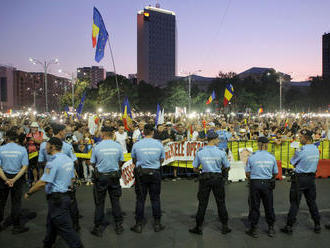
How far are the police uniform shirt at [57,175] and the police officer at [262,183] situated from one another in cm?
311

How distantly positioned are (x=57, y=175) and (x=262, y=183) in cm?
337

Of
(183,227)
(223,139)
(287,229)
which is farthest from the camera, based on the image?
(223,139)

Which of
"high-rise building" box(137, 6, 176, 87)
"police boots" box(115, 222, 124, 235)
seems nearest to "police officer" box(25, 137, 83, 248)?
"police boots" box(115, 222, 124, 235)

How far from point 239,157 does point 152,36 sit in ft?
529

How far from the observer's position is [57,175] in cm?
416

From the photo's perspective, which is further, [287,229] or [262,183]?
[287,229]

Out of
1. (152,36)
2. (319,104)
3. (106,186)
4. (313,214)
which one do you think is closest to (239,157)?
(313,214)

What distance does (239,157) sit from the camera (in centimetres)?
1020

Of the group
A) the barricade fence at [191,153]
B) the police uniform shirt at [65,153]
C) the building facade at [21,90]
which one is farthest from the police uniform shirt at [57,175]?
the building facade at [21,90]

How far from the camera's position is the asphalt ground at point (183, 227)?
16.5 feet

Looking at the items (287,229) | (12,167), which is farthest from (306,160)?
(12,167)

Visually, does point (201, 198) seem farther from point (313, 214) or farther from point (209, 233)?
point (313, 214)

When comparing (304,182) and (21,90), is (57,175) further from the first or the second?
(21,90)

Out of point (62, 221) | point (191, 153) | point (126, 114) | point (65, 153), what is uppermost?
point (126, 114)
